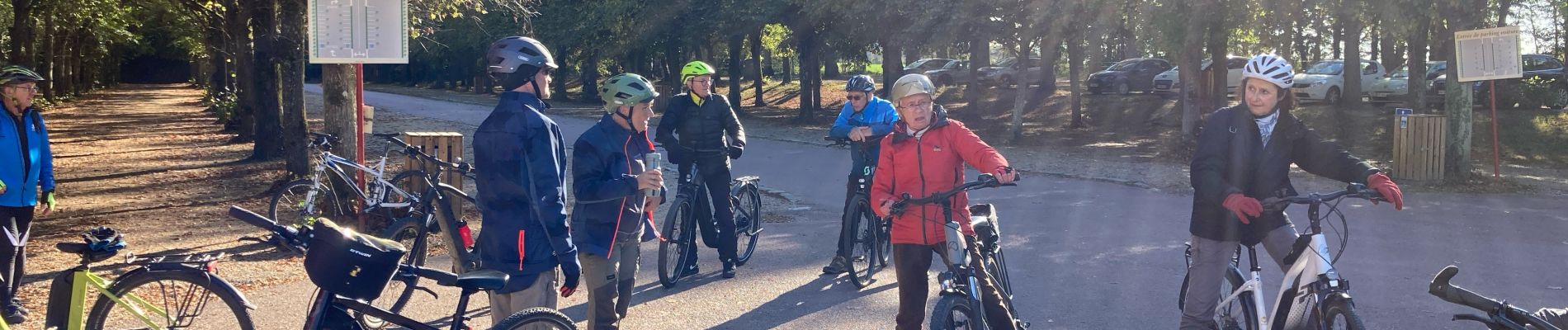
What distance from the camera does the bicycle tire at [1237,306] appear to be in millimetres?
4594

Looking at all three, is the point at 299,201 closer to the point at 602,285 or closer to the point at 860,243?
the point at 860,243

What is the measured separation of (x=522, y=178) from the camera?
12.4 feet

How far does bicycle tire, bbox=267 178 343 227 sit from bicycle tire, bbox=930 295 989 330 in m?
6.84

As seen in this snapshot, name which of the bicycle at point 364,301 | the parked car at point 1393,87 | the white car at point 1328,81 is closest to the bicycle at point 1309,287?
the bicycle at point 364,301

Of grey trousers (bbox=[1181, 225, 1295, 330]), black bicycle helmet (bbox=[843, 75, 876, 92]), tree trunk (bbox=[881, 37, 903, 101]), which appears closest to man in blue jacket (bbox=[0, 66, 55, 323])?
black bicycle helmet (bbox=[843, 75, 876, 92])

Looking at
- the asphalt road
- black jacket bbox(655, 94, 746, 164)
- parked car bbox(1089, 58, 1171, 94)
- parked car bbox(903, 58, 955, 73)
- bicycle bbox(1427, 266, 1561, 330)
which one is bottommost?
the asphalt road

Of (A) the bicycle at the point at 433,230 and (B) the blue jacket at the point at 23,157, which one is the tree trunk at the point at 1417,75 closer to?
(A) the bicycle at the point at 433,230

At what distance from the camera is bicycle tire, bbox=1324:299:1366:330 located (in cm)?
386

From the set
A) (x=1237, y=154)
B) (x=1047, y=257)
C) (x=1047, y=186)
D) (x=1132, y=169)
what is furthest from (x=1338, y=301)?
(x=1132, y=169)

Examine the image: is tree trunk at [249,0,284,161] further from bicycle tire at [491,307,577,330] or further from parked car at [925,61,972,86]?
parked car at [925,61,972,86]

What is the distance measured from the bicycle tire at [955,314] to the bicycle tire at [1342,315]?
3.89 feet

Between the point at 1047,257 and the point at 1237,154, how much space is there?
12.7ft

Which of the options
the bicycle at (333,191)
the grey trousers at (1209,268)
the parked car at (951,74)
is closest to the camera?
the grey trousers at (1209,268)

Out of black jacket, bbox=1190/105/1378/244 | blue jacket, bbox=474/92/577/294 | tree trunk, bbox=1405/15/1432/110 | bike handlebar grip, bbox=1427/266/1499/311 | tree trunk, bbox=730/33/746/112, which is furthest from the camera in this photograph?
tree trunk, bbox=730/33/746/112
